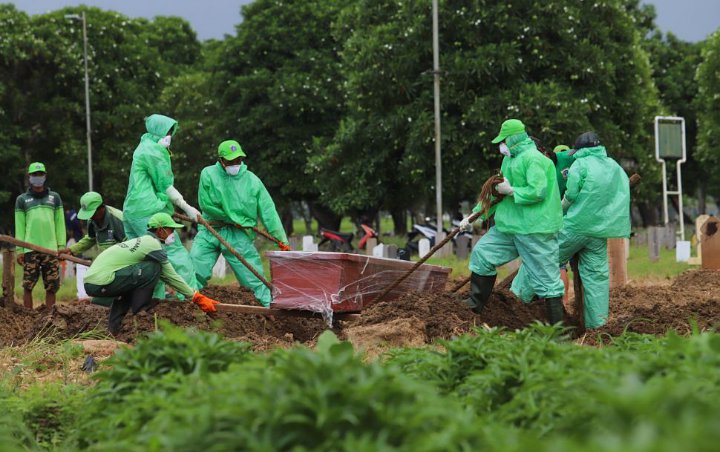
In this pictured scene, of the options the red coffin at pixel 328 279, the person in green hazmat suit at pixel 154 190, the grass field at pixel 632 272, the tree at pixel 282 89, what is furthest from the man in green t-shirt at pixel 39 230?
the tree at pixel 282 89

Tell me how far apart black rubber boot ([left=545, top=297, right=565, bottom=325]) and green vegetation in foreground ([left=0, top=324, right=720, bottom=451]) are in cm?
417

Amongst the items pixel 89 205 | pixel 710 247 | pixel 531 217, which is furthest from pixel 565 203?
pixel 710 247

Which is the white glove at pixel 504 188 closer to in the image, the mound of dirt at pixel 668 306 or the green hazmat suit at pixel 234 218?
the mound of dirt at pixel 668 306

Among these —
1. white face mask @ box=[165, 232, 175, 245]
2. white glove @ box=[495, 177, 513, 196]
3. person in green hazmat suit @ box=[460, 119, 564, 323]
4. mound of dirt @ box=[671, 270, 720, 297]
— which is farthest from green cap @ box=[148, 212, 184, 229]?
mound of dirt @ box=[671, 270, 720, 297]

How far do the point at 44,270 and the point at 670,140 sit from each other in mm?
14813

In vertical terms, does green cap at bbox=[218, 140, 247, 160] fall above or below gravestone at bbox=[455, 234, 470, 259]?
above

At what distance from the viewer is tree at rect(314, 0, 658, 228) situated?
Answer: 86.0 feet

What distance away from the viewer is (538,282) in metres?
9.16

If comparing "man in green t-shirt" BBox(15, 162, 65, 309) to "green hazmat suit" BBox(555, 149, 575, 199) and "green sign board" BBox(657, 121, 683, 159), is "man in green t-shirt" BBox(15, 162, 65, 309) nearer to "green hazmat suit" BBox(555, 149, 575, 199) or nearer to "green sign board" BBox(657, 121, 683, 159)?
"green hazmat suit" BBox(555, 149, 575, 199)

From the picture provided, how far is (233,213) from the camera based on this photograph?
10.7m

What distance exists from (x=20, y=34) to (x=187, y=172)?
8.09 m

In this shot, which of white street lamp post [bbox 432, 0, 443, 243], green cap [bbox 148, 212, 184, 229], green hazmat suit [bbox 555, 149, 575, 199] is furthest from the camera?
white street lamp post [bbox 432, 0, 443, 243]

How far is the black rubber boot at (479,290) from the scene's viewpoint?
372 inches

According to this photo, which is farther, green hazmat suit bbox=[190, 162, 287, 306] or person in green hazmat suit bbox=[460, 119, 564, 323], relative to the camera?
green hazmat suit bbox=[190, 162, 287, 306]
